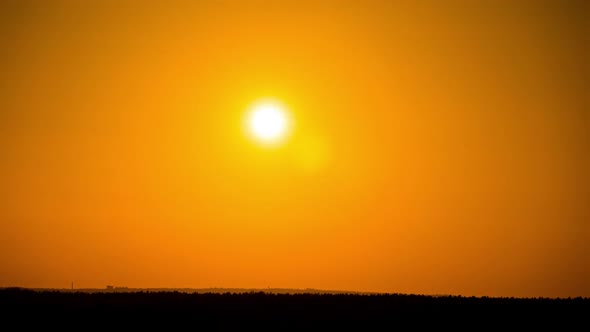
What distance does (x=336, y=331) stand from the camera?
1756 inches

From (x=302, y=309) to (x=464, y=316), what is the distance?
11.3 metres

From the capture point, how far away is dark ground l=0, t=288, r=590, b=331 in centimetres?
4634

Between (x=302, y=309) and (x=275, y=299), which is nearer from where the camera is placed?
(x=302, y=309)

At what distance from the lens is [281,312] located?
5050 centimetres

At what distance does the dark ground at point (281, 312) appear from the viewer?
46.3 m

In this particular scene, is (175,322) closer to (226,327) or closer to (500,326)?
(226,327)

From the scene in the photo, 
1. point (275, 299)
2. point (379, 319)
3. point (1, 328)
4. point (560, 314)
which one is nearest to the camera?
point (1, 328)

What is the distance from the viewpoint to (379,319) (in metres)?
48.3

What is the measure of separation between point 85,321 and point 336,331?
1619 cm

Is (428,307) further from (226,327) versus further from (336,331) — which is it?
(226,327)

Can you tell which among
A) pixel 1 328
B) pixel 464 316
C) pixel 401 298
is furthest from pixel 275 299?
pixel 1 328

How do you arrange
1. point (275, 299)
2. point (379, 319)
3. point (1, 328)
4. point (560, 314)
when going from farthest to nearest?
point (275, 299), point (560, 314), point (379, 319), point (1, 328)

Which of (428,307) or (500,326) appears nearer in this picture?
(500,326)

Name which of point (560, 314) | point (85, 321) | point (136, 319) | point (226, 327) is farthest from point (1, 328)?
point (560, 314)
